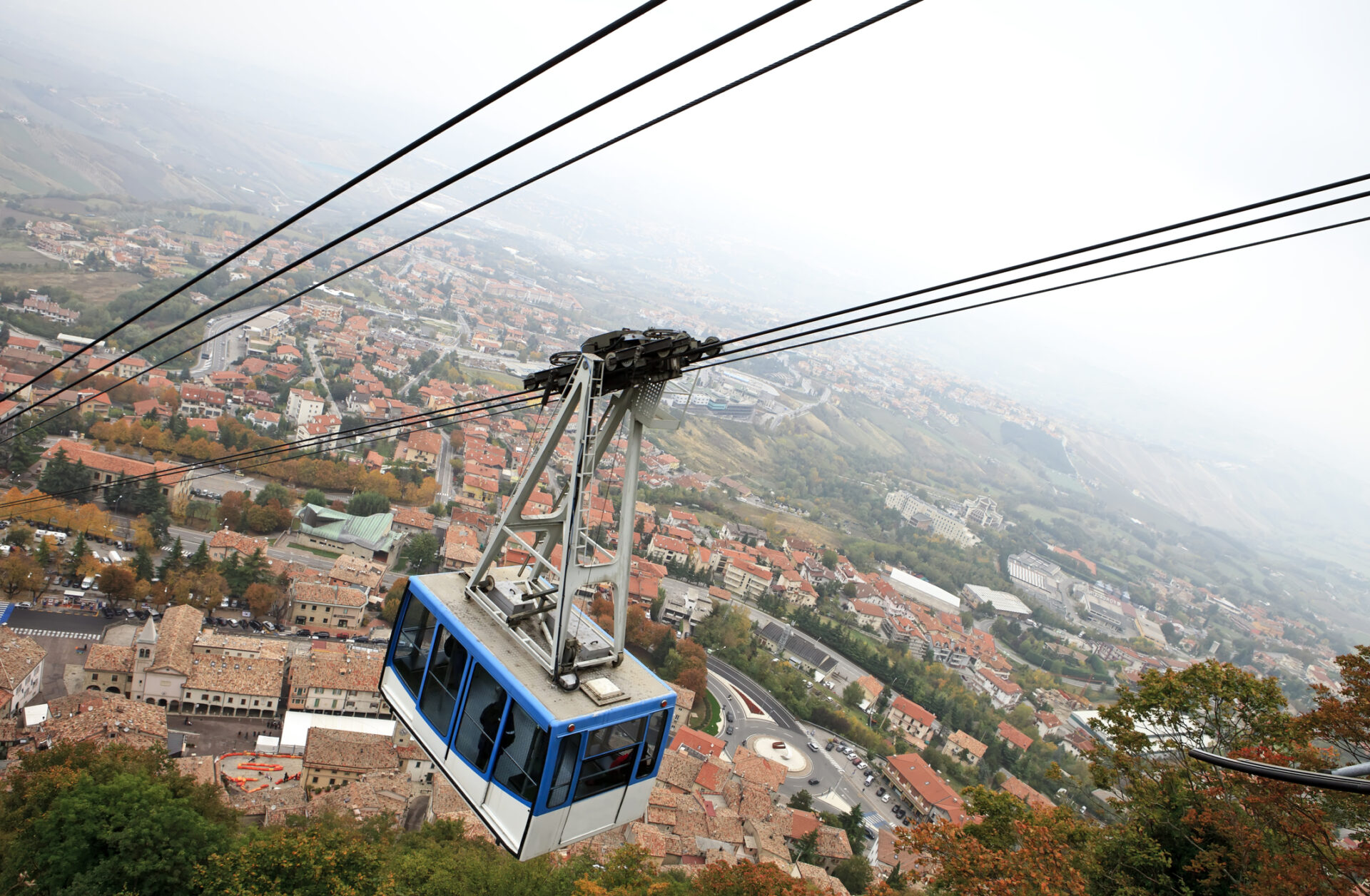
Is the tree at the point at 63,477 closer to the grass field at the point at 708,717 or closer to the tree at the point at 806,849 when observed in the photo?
the grass field at the point at 708,717

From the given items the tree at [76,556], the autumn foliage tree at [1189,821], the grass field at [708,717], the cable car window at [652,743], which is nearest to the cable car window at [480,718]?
the cable car window at [652,743]

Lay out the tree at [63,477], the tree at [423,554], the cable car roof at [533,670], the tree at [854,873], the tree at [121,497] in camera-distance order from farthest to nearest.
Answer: the tree at [423,554], the tree at [121,497], the tree at [63,477], the tree at [854,873], the cable car roof at [533,670]

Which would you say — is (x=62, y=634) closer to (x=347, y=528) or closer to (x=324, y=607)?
(x=324, y=607)

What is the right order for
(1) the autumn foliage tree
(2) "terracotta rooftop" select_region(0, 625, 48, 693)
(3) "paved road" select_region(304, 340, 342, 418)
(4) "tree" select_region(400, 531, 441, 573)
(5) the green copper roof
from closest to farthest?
1. (1) the autumn foliage tree
2. (2) "terracotta rooftop" select_region(0, 625, 48, 693)
3. (4) "tree" select_region(400, 531, 441, 573)
4. (5) the green copper roof
5. (3) "paved road" select_region(304, 340, 342, 418)

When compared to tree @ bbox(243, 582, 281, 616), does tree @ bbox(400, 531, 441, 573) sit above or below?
above

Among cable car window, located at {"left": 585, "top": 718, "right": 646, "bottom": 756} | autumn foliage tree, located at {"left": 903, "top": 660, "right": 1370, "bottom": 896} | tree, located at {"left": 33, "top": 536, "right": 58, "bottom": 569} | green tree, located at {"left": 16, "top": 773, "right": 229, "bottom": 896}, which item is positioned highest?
cable car window, located at {"left": 585, "top": 718, "right": 646, "bottom": 756}

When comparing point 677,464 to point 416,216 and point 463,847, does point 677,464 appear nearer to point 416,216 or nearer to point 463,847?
point 463,847

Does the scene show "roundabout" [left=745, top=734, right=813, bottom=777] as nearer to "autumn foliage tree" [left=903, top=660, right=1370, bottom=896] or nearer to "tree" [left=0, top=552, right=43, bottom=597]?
"autumn foliage tree" [left=903, top=660, right=1370, bottom=896]

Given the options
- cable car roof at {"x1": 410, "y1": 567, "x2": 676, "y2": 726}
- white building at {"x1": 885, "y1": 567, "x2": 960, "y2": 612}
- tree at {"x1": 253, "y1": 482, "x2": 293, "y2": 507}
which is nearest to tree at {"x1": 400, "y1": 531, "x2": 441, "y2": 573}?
tree at {"x1": 253, "y1": 482, "x2": 293, "y2": 507}
